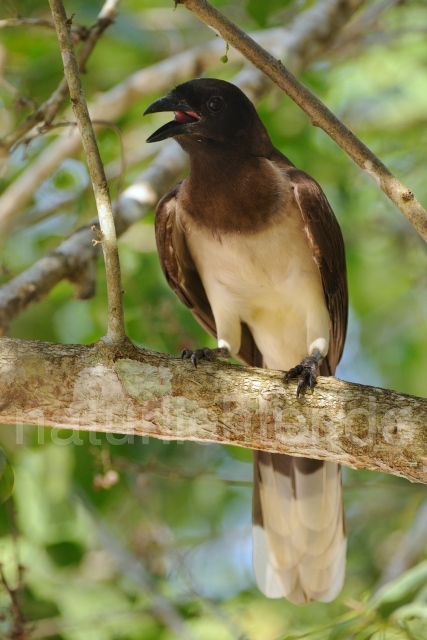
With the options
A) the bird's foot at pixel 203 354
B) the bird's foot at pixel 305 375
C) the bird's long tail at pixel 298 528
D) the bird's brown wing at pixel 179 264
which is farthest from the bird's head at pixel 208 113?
the bird's long tail at pixel 298 528

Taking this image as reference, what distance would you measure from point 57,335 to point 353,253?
2787 mm

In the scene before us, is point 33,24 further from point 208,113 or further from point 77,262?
point 77,262

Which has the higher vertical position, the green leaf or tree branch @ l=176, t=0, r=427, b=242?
tree branch @ l=176, t=0, r=427, b=242

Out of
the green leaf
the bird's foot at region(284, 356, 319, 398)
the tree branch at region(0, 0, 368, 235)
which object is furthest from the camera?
the tree branch at region(0, 0, 368, 235)

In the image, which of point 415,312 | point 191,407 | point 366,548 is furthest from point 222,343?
point 415,312

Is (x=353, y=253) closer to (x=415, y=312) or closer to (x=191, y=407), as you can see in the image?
(x=415, y=312)

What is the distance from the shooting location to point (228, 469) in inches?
260

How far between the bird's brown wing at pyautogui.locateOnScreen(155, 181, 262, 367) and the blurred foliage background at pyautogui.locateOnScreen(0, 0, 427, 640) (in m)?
0.15

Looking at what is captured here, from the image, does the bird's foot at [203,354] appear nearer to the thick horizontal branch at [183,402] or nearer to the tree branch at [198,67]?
the thick horizontal branch at [183,402]

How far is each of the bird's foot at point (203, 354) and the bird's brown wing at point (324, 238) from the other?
2.08 ft

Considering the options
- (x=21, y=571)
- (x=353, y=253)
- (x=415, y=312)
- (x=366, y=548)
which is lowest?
(x=366, y=548)

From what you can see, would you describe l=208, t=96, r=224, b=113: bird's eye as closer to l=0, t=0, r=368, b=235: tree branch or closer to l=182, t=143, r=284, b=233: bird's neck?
l=182, t=143, r=284, b=233: bird's neck

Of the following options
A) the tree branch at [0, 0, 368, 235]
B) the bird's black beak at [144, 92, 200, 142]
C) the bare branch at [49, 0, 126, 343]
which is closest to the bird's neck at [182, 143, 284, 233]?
the bird's black beak at [144, 92, 200, 142]

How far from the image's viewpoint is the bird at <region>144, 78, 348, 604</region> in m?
4.56
